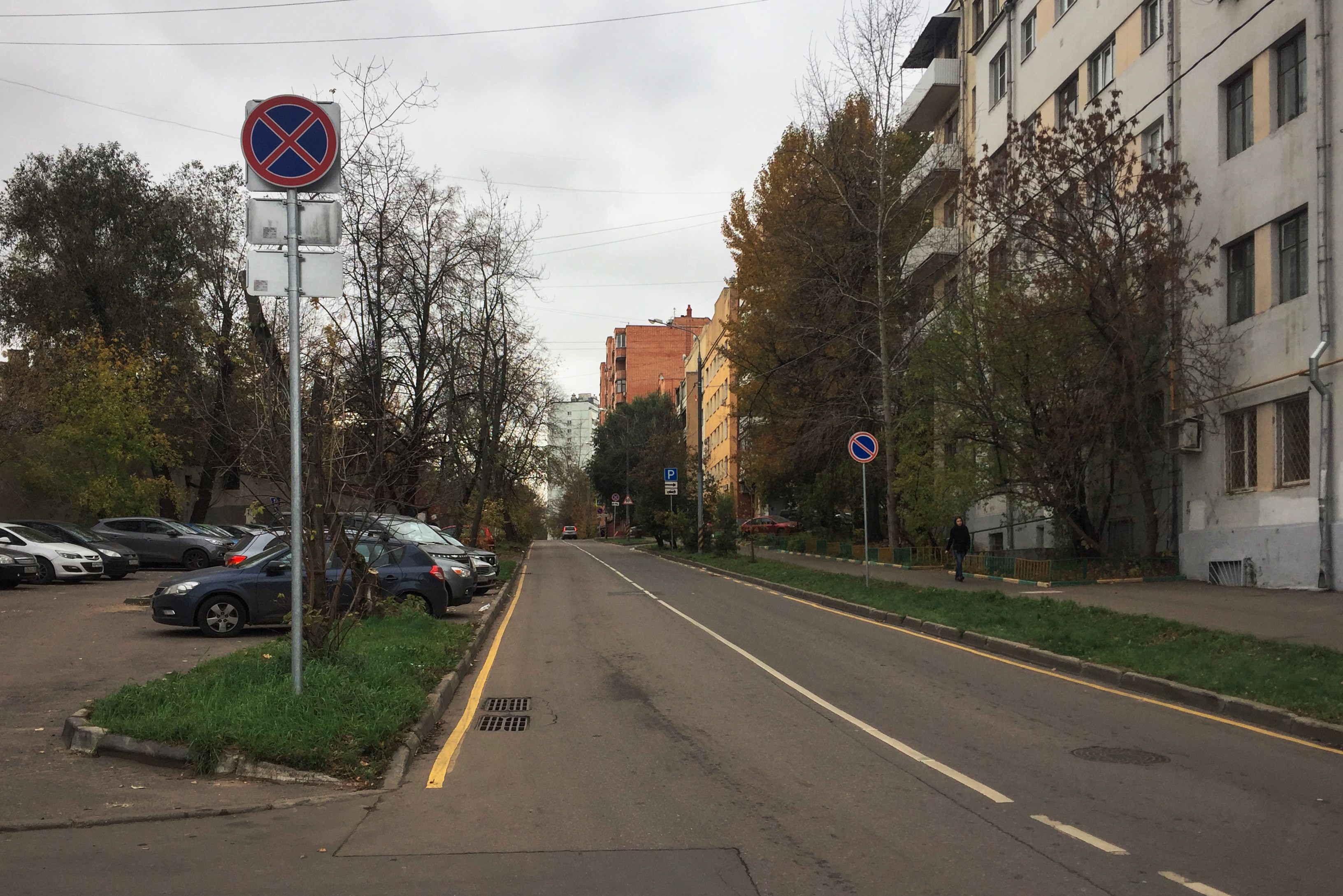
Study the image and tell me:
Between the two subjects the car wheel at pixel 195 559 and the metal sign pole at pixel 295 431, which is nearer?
the metal sign pole at pixel 295 431

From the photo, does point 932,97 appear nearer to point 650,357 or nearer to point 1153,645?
point 1153,645

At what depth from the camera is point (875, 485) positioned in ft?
133

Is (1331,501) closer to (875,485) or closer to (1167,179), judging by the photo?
(1167,179)

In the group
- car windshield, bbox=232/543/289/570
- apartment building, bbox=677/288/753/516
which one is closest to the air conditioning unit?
car windshield, bbox=232/543/289/570

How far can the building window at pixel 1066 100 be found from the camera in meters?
28.8

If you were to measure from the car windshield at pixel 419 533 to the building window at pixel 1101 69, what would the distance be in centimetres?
1914

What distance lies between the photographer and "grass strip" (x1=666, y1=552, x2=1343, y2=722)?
32.8 feet

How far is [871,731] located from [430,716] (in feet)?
12.2

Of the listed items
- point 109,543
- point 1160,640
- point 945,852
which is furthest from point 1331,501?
point 109,543

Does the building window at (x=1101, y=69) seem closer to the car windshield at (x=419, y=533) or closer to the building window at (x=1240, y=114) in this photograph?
the building window at (x=1240, y=114)

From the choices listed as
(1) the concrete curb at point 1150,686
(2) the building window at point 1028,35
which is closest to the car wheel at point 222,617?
(1) the concrete curb at point 1150,686

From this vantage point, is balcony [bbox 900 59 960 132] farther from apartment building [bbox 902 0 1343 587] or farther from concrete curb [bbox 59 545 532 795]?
concrete curb [bbox 59 545 532 795]

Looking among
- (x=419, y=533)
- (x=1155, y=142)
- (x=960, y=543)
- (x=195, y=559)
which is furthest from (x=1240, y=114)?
(x=195, y=559)

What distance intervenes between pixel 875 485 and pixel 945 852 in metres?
35.3
